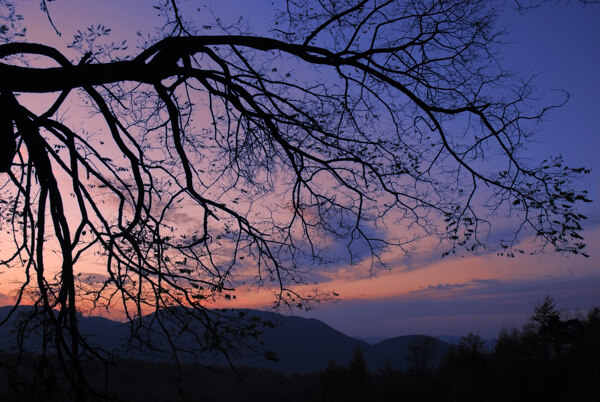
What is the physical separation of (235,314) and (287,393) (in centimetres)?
7020

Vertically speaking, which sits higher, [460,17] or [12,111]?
[460,17]

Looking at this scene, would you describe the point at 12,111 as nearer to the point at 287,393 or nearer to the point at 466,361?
the point at 466,361

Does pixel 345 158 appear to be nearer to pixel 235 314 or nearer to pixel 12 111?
pixel 235 314

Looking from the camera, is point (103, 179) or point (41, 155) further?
point (103, 179)

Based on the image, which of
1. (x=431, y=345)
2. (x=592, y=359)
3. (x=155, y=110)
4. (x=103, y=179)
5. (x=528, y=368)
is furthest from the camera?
(x=431, y=345)

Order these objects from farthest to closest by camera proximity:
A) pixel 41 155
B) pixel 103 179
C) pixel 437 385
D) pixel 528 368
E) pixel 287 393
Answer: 1. pixel 287 393
2. pixel 437 385
3. pixel 528 368
4. pixel 103 179
5. pixel 41 155

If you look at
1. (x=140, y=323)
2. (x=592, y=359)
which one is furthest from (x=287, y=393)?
(x=140, y=323)

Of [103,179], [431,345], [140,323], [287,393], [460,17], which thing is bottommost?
[287,393]

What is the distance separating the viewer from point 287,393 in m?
68.5

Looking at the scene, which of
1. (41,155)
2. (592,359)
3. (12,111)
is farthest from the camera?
(592,359)

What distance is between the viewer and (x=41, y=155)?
16.7 feet

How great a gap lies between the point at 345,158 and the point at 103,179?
3.15 metres

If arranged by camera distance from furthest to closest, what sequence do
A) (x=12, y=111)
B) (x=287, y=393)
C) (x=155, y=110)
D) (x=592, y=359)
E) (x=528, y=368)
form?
(x=287, y=393) < (x=528, y=368) < (x=592, y=359) < (x=155, y=110) < (x=12, y=111)

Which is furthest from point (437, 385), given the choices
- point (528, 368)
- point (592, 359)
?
point (592, 359)
